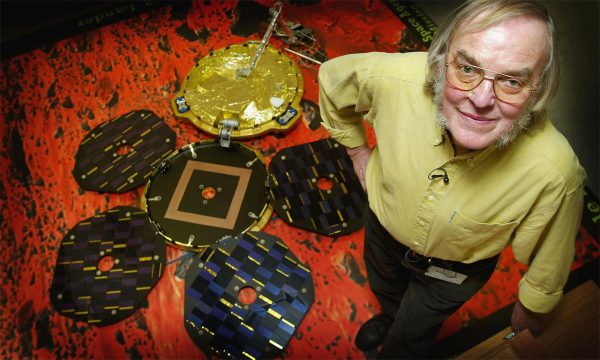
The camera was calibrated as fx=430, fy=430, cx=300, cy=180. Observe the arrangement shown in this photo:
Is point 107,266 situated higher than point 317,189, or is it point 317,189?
point 317,189

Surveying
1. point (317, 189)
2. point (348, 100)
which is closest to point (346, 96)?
point (348, 100)

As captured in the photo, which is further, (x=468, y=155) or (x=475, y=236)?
(x=475, y=236)

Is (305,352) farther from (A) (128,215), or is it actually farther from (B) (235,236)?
(A) (128,215)

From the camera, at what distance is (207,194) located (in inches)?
88.4

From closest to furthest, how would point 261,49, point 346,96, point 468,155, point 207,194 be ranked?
point 468,155
point 346,96
point 207,194
point 261,49

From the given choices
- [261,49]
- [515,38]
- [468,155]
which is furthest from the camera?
[261,49]

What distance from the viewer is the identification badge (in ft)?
4.61

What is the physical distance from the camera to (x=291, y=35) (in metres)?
2.80

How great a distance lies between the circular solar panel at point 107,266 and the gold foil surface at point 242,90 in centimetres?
68

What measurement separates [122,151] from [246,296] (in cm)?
112

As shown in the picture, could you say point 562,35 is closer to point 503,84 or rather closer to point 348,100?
point 348,100

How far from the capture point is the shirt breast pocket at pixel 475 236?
1164mm

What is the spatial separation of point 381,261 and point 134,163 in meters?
1.46

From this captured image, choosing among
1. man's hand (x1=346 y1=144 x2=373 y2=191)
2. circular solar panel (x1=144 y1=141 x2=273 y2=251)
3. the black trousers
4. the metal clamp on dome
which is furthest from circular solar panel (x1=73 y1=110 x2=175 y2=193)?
the black trousers
